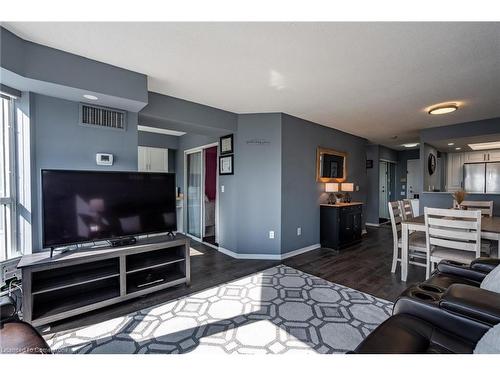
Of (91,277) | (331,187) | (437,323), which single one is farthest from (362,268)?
(91,277)

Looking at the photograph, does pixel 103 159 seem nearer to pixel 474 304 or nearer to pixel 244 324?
pixel 244 324

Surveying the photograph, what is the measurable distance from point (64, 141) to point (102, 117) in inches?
16.9

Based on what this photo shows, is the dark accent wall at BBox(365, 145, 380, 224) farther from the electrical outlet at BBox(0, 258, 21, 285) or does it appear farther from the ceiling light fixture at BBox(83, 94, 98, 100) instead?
the electrical outlet at BBox(0, 258, 21, 285)

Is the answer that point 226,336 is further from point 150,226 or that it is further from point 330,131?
point 330,131

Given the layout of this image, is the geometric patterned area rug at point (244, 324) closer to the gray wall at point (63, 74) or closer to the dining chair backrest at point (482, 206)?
the gray wall at point (63, 74)

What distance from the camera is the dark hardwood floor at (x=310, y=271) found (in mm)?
2143

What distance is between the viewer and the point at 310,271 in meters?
3.07

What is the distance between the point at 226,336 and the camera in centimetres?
174

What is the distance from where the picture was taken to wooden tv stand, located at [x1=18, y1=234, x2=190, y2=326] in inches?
70.7

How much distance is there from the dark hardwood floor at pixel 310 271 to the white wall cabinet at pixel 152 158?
2156 mm

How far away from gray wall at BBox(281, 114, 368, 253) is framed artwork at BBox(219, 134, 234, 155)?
871 mm

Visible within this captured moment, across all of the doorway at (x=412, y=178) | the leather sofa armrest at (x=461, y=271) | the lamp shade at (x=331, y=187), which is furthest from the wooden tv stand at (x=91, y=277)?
the doorway at (x=412, y=178)

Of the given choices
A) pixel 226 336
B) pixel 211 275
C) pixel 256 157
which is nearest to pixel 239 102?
pixel 256 157
